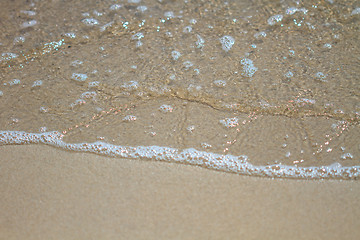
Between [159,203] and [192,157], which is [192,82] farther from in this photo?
[159,203]

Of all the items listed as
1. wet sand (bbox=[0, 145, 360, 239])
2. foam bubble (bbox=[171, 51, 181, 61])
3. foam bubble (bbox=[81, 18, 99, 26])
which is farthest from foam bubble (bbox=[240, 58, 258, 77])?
foam bubble (bbox=[81, 18, 99, 26])

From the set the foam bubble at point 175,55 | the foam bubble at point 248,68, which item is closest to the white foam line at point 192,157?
the foam bubble at point 248,68

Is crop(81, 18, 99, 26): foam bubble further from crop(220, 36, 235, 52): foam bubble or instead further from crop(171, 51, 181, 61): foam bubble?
crop(220, 36, 235, 52): foam bubble

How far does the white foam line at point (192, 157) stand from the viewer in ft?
6.07

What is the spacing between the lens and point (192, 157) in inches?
75.9

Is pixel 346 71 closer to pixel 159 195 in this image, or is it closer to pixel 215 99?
pixel 215 99

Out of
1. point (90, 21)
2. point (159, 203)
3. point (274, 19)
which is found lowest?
point (159, 203)

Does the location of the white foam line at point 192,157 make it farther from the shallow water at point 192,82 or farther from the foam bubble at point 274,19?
the foam bubble at point 274,19

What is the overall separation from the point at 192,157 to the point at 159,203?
1.05ft

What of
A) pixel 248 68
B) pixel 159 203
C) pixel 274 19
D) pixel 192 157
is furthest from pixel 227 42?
pixel 159 203

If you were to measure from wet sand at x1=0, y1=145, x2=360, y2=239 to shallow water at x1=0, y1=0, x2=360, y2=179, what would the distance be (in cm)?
9

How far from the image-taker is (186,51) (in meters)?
2.57

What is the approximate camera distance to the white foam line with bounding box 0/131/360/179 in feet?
6.07

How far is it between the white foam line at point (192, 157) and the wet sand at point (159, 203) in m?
0.04
